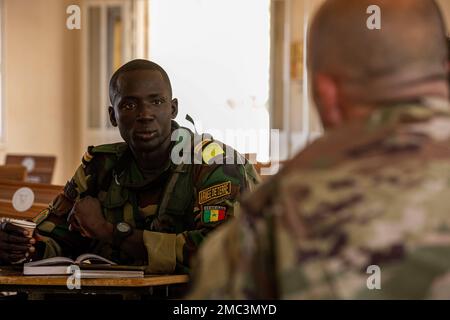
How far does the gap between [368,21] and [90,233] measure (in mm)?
1968

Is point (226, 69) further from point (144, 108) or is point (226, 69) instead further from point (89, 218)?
point (89, 218)

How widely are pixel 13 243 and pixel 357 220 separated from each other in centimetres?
225

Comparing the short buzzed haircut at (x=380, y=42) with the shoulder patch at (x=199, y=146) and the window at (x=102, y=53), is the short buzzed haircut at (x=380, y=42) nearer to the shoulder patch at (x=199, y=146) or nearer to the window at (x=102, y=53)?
the shoulder patch at (x=199, y=146)

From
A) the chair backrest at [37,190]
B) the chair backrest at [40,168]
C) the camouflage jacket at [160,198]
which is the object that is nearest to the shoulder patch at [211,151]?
the camouflage jacket at [160,198]

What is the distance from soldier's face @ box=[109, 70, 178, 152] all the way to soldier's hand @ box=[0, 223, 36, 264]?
19.6 inches

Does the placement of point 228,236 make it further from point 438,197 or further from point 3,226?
point 3,226

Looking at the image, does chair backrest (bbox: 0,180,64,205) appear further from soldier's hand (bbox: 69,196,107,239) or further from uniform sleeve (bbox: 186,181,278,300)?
uniform sleeve (bbox: 186,181,278,300)

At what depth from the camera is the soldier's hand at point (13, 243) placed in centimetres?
323

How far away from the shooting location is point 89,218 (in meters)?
3.19

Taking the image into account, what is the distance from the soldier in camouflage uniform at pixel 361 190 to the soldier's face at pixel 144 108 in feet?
6.74

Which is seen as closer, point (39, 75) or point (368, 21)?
point (368, 21)

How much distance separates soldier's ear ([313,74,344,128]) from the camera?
1.30m
